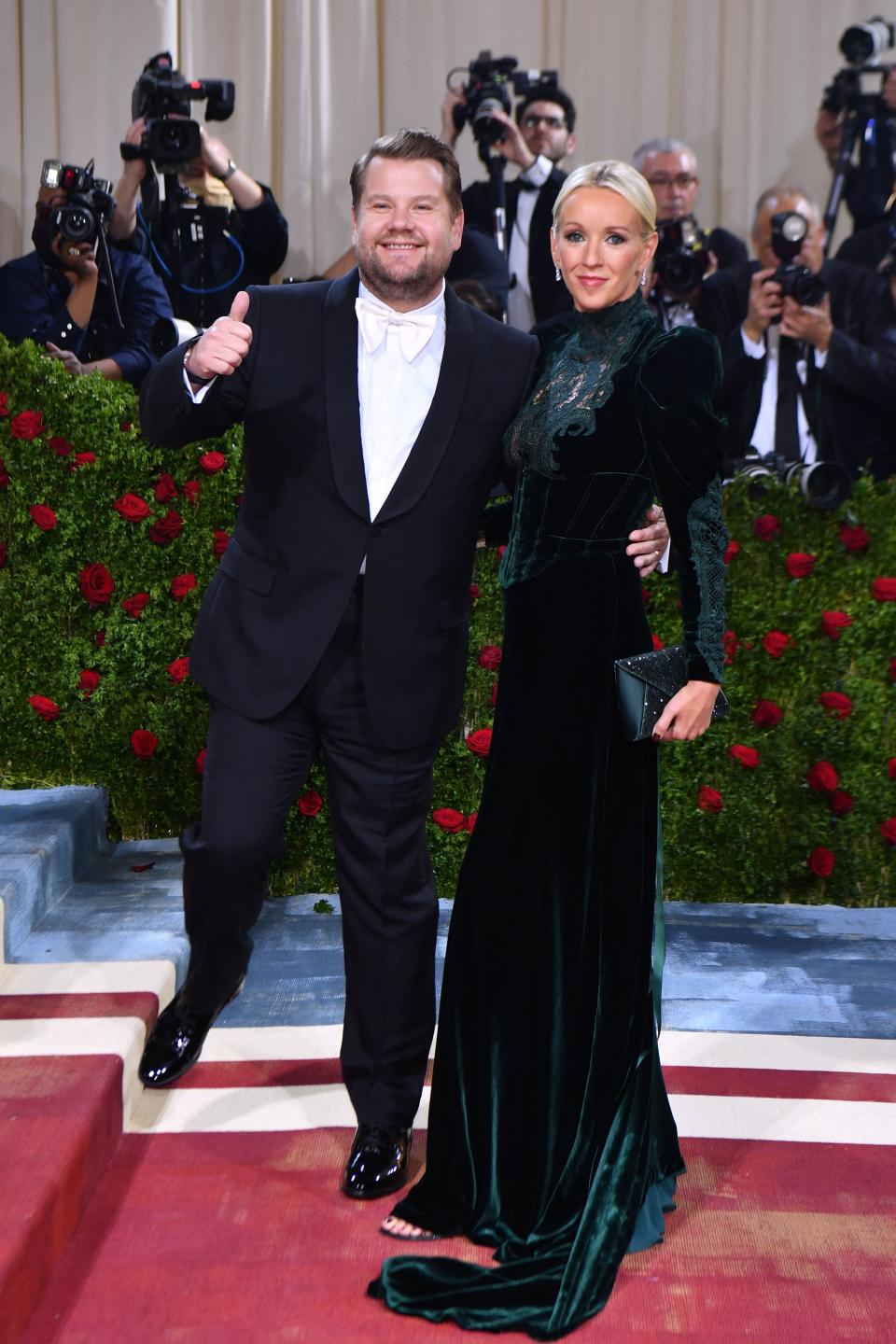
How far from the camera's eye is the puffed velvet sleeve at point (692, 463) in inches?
84.4

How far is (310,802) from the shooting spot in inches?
157

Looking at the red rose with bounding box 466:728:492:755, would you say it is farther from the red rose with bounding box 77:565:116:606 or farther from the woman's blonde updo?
the woman's blonde updo

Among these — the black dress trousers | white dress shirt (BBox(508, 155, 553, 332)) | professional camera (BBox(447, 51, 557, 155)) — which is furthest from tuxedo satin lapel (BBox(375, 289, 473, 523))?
professional camera (BBox(447, 51, 557, 155))

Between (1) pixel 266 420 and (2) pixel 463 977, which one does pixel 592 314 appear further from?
(2) pixel 463 977

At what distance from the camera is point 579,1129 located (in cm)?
226

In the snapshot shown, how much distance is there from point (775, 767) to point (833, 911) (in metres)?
0.42

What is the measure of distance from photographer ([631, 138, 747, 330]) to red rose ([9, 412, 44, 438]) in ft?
7.39

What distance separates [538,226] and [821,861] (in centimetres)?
296

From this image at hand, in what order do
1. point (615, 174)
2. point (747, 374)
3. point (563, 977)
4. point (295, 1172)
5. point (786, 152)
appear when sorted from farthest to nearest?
point (786, 152) → point (747, 374) → point (295, 1172) → point (563, 977) → point (615, 174)

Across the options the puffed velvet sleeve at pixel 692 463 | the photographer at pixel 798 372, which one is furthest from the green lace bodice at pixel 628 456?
the photographer at pixel 798 372

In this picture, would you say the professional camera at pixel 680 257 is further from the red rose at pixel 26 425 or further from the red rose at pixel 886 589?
the red rose at pixel 26 425

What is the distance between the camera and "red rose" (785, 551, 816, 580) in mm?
4008

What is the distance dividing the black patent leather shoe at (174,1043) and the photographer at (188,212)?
3073 millimetres

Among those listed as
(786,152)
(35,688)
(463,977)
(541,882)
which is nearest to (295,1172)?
(463,977)
